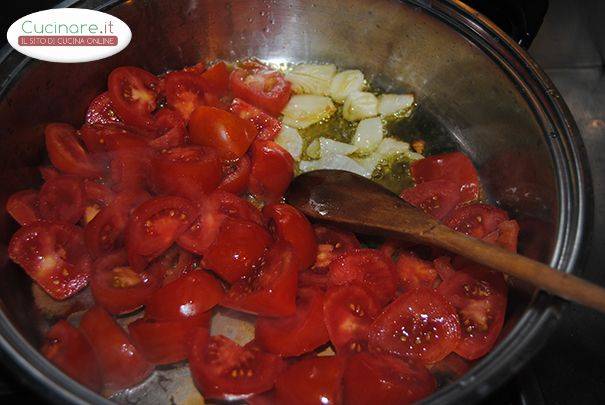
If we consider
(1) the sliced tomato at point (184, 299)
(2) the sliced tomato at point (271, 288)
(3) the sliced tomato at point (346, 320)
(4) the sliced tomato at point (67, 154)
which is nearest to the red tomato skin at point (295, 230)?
(2) the sliced tomato at point (271, 288)

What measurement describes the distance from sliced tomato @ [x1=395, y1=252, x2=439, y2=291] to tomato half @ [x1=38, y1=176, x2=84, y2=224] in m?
1.03

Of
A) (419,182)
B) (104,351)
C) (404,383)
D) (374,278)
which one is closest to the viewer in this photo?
(404,383)

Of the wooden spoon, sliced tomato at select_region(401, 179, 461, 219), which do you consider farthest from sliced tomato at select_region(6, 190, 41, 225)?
sliced tomato at select_region(401, 179, 461, 219)

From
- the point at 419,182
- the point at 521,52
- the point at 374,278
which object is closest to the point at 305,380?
the point at 374,278

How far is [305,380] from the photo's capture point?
152 centimetres

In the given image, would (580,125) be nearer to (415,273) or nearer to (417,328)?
(415,273)

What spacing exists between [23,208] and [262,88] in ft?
3.03

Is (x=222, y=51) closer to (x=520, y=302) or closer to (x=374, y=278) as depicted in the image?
(x=374, y=278)

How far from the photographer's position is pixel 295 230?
173 centimetres

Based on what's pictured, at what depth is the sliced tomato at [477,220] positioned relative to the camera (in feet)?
6.10

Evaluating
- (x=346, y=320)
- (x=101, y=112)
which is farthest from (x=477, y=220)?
(x=101, y=112)

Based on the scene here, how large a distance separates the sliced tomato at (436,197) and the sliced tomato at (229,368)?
723 mm

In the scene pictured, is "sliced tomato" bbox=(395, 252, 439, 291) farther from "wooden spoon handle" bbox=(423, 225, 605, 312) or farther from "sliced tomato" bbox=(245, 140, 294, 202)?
"sliced tomato" bbox=(245, 140, 294, 202)

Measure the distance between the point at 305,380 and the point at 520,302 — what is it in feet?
2.12
